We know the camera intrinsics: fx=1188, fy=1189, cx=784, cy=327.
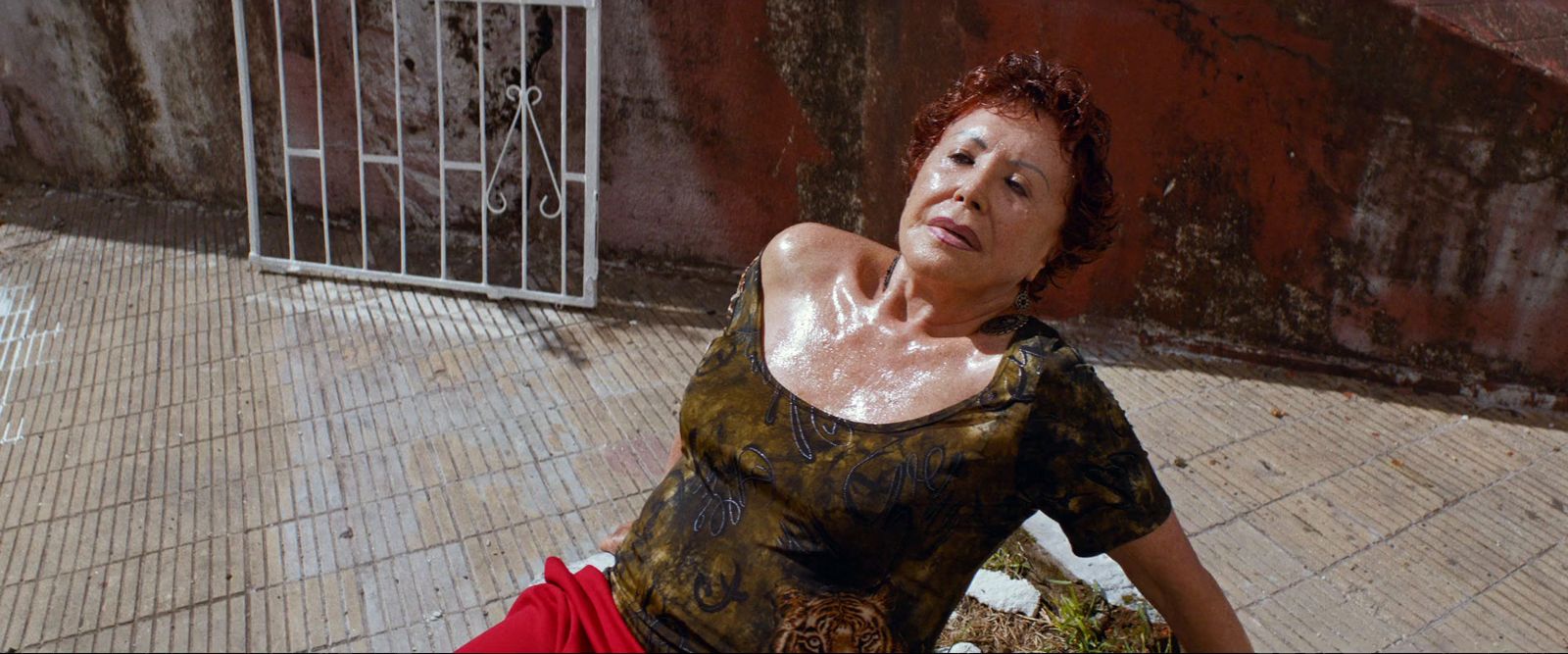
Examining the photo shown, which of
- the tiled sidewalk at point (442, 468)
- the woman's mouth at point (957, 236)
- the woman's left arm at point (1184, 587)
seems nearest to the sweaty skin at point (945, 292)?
the woman's mouth at point (957, 236)

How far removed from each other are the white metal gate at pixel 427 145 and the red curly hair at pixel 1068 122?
2.52 metres

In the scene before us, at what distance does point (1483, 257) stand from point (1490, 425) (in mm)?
546

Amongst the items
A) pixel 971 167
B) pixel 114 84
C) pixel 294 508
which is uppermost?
pixel 971 167

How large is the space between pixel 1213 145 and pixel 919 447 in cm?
250

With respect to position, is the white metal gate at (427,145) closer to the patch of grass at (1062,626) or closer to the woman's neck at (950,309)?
the patch of grass at (1062,626)

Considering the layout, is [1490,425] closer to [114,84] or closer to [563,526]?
[563,526]

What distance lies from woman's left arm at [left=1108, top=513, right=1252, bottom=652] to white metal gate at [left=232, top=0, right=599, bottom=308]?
3.03 metres

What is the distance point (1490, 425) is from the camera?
387 centimetres

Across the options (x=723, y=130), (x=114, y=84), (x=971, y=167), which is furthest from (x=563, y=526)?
(x=114, y=84)

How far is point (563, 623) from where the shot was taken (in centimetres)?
204

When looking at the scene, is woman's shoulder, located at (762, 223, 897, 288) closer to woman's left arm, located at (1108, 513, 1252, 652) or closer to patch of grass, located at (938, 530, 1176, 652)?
woman's left arm, located at (1108, 513, 1252, 652)

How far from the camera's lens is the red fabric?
78.3 inches

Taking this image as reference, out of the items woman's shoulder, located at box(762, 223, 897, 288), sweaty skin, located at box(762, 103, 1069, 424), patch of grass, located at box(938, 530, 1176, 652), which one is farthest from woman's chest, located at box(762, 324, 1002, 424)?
patch of grass, located at box(938, 530, 1176, 652)

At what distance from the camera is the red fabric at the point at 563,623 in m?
1.99
